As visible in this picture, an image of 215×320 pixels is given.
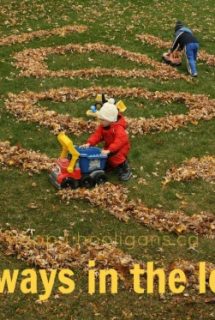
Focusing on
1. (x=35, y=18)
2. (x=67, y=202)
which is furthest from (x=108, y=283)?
(x=35, y=18)

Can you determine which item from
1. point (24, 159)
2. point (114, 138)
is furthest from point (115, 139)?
Result: point (24, 159)

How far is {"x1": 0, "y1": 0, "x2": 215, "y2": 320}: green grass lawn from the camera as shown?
9398 millimetres

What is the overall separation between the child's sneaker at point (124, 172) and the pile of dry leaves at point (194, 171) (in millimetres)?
934

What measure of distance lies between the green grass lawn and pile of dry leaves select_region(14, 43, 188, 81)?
45 cm

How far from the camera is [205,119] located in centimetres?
1756

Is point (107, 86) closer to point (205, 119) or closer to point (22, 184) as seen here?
point (205, 119)

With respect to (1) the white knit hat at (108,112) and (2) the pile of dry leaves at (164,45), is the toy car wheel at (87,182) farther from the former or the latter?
(2) the pile of dry leaves at (164,45)

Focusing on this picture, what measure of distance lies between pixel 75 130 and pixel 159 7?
61.9 ft

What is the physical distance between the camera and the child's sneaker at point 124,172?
44.6 ft

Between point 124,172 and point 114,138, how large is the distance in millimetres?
894

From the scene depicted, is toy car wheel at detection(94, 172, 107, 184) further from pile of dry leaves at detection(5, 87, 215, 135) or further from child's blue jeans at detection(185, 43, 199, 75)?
child's blue jeans at detection(185, 43, 199, 75)

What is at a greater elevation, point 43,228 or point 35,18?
point 43,228

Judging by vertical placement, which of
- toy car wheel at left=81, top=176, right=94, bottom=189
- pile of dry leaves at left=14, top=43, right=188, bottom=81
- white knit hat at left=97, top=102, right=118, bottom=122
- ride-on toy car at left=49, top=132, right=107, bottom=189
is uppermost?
white knit hat at left=97, top=102, right=118, bottom=122

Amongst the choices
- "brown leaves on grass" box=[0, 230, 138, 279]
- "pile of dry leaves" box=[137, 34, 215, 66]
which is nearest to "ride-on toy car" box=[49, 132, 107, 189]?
"brown leaves on grass" box=[0, 230, 138, 279]
